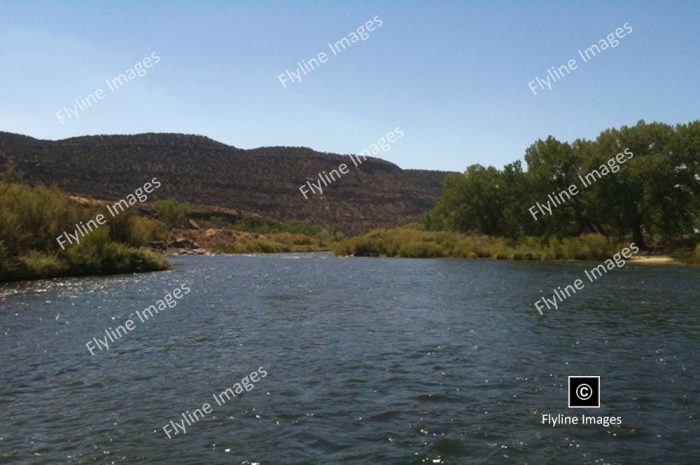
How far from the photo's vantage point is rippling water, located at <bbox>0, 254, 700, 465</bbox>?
29.3 feet

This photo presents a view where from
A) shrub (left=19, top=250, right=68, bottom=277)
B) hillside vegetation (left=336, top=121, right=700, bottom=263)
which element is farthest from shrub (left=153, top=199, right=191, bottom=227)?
shrub (left=19, top=250, right=68, bottom=277)

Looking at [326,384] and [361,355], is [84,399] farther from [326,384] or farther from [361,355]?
[361,355]

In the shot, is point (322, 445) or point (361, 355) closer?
point (322, 445)

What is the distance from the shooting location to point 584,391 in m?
11.8

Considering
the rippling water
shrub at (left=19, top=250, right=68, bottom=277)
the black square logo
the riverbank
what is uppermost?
shrub at (left=19, top=250, right=68, bottom=277)

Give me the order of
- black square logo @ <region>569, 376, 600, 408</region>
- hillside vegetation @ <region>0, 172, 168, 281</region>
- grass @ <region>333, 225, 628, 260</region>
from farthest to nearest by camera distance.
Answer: grass @ <region>333, 225, 628, 260</region> → hillside vegetation @ <region>0, 172, 168, 281</region> → black square logo @ <region>569, 376, 600, 408</region>

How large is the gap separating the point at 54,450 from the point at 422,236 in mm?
74043

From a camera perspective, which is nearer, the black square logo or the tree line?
the black square logo

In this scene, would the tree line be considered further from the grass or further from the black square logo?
the black square logo

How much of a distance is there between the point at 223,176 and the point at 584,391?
145297mm

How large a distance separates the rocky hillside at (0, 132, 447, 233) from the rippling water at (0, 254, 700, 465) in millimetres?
102917

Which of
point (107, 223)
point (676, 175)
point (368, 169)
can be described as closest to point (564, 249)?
point (676, 175)

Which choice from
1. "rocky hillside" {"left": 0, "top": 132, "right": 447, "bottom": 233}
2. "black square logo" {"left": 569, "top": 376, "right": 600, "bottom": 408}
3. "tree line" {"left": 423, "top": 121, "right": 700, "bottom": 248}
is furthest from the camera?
"rocky hillside" {"left": 0, "top": 132, "right": 447, "bottom": 233}

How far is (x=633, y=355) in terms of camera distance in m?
15.1
